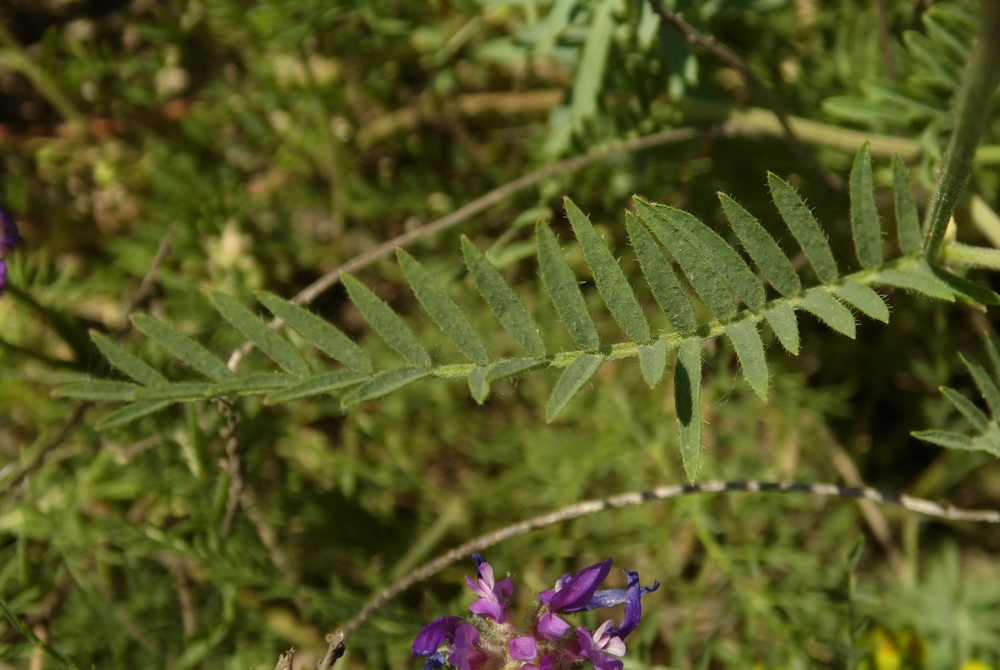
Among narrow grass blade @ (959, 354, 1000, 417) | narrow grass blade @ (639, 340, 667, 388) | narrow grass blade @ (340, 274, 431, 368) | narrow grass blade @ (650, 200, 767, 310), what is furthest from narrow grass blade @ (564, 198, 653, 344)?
narrow grass blade @ (959, 354, 1000, 417)

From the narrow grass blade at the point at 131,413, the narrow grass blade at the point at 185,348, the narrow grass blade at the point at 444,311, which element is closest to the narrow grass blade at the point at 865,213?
the narrow grass blade at the point at 444,311

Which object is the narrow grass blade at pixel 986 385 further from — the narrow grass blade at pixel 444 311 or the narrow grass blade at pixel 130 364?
the narrow grass blade at pixel 130 364

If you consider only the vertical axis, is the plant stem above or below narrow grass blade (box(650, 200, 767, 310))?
above

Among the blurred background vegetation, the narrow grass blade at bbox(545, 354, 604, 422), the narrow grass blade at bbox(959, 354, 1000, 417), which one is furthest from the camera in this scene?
the blurred background vegetation

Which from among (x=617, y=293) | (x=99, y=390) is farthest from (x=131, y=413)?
(x=617, y=293)

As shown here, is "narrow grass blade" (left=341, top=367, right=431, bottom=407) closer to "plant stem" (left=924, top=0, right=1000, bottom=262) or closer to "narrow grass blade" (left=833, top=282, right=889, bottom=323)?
"narrow grass blade" (left=833, top=282, right=889, bottom=323)

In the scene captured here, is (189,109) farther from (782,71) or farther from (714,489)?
(714,489)
